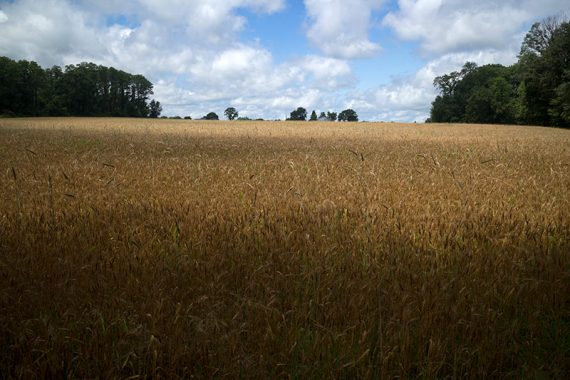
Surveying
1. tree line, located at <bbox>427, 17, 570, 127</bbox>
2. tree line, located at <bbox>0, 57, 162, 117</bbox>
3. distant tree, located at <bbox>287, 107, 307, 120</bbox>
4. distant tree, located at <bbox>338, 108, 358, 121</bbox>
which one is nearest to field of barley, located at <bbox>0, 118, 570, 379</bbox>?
tree line, located at <bbox>427, 17, 570, 127</bbox>

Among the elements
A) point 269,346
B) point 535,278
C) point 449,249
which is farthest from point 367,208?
point 269,346

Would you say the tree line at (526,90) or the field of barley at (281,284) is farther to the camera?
the tree line at (526,90)

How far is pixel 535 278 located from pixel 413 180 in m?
3.80

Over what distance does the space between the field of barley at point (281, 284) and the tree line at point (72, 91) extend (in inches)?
3178

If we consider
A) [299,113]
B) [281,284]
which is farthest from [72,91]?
[281,284]

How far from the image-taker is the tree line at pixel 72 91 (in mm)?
77062

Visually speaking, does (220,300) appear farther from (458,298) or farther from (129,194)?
(129,194)

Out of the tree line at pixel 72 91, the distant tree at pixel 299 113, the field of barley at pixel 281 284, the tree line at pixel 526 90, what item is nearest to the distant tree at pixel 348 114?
the distant tree at pixel 299 113

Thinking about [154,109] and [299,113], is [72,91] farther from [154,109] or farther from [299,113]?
[299,113]

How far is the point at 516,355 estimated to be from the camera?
92.0 inches

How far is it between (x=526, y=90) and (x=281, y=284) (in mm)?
58340

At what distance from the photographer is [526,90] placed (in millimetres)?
51000

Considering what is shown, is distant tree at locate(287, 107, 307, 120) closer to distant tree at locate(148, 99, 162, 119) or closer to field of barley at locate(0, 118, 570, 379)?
distant tree at locate(148, 99, 162, 119)

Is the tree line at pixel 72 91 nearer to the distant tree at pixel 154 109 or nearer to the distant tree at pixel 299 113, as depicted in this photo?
the distant tree at pixel 154 109
